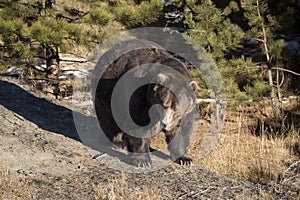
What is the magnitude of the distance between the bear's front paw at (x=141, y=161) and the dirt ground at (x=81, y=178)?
239 mm

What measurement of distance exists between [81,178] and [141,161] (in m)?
0.89

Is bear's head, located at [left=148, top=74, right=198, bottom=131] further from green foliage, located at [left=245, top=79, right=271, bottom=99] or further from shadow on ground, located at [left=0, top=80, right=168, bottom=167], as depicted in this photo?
green foliage, located at [left=245, top=79, right=271, bottom=99]

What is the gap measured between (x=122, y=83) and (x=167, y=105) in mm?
1005

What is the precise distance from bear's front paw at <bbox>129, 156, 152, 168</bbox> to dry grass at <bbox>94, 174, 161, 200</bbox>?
A: 77 cm

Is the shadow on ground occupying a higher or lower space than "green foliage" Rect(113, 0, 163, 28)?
lower

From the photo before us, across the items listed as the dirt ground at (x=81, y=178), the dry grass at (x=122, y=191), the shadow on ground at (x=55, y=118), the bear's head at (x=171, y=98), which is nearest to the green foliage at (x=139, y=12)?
the shadow on ground at (x=55, y=118)

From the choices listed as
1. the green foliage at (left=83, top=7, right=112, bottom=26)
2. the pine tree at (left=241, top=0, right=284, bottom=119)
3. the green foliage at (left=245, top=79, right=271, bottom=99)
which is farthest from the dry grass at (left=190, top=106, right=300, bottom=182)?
the green foliage at (left=83, top=7, right=112, bottom=26)

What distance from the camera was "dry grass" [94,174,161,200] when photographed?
4.27 m

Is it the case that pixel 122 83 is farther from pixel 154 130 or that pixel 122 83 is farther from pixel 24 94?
pixel 24 94

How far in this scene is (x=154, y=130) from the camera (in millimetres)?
5496

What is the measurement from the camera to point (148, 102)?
5.46 meters

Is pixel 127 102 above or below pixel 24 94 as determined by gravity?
above

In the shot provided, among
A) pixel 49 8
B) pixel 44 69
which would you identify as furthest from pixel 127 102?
pixel 44 69

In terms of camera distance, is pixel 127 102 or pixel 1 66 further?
pixel 1 66
